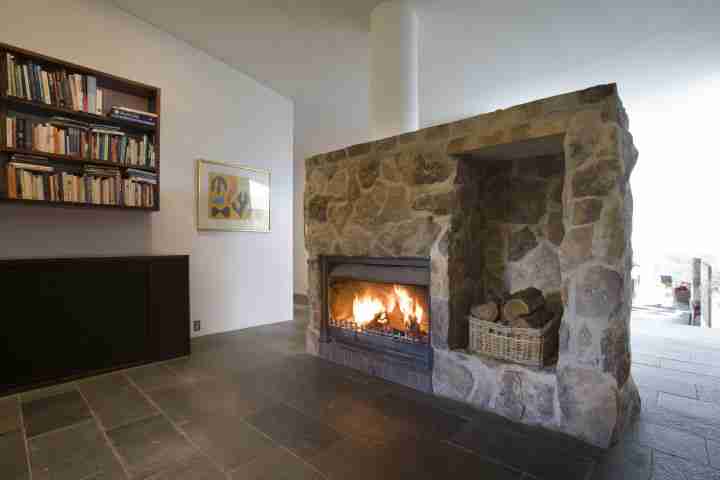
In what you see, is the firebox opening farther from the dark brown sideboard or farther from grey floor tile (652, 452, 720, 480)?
the dark brown sideboard

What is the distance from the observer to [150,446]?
1.59m

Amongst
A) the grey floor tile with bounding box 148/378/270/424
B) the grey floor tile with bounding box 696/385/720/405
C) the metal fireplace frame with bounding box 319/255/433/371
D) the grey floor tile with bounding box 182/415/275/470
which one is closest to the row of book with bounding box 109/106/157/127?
the metal fireplace frame with bounding box 319/255/433/371

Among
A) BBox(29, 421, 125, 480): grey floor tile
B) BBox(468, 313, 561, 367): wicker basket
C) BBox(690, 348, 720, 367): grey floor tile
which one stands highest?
BBox(468, 313, 561, 367): wicker basket

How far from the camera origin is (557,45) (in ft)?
10.4

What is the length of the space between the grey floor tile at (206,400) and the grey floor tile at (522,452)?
114 centimetres

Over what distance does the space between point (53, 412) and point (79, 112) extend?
1.98 meters

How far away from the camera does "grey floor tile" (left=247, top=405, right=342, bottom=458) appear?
159 cm

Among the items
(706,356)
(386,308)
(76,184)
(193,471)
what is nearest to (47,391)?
(76,184)

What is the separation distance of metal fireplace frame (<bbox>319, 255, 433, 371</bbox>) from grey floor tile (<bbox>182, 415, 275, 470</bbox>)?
0.99m

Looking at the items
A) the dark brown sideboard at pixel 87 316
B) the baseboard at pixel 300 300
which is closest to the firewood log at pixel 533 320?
the dark brown sideboard at pixel 87 316

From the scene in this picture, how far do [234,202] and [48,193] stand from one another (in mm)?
1536

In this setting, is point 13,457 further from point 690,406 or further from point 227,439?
point 690,406

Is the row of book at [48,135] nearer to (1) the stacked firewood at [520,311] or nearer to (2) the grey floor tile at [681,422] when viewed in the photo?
(1) the stacked firewood at [520,311]

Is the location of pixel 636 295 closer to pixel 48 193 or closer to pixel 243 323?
pixel 243 323
